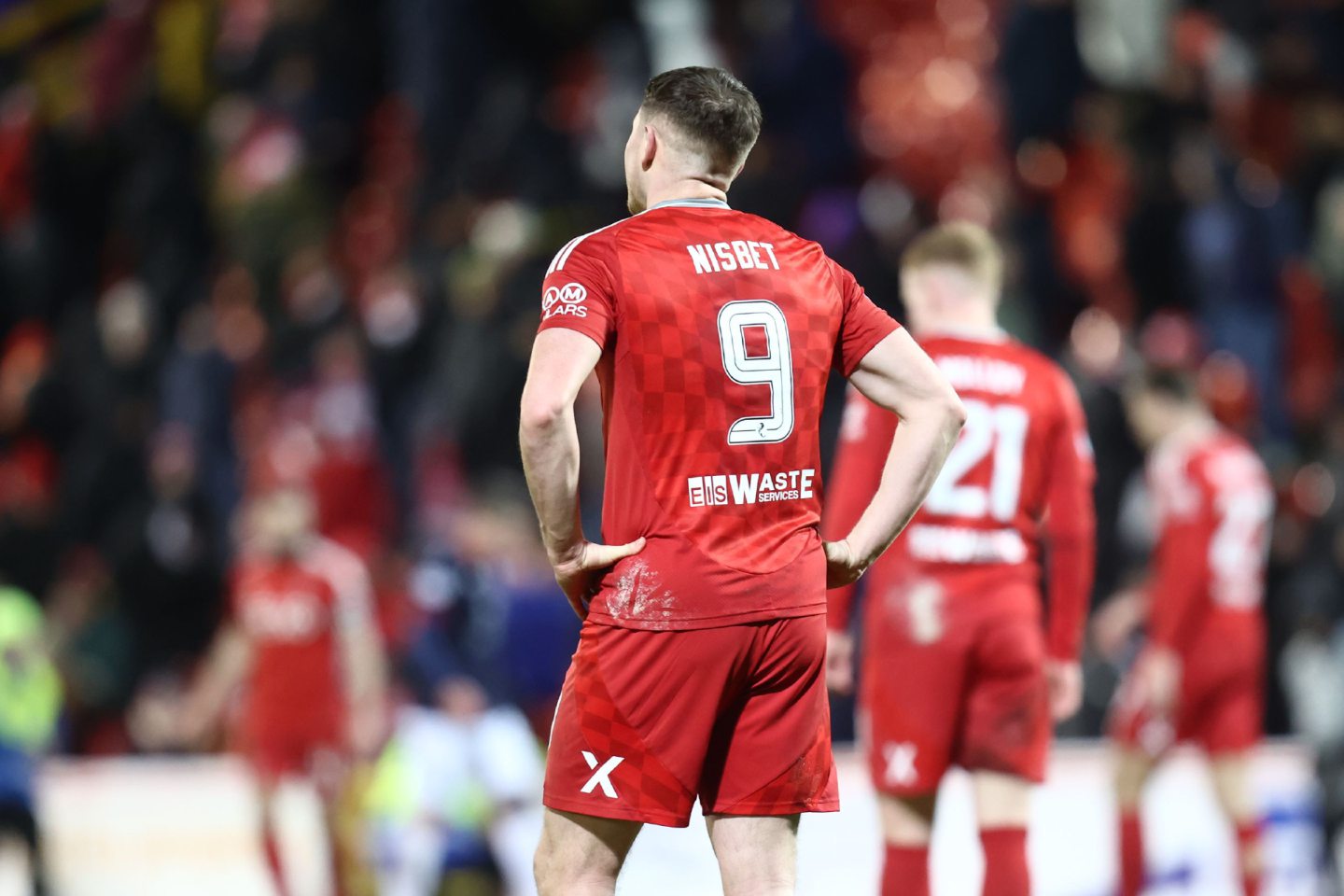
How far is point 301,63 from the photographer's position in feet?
40.8

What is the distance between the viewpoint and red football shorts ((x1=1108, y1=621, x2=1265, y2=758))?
752 centimetres

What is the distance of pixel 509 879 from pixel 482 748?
0.56m

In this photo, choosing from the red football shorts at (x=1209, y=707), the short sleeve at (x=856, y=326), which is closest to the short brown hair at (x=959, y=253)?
the short sleeve at (x=856, y=326)

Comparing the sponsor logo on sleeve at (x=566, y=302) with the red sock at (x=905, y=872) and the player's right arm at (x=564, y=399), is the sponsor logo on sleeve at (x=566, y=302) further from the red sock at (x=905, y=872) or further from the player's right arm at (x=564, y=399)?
the red sock at (x=905, y=872)

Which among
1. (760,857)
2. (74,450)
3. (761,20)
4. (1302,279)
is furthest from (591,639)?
(74,450)

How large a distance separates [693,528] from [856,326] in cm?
53

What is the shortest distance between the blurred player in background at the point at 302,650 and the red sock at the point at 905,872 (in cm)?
457

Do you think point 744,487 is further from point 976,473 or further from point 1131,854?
point 1131,854

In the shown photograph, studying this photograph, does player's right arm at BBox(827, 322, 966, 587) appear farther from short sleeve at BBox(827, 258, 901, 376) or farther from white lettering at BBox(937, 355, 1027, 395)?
white lettering at BBox(937, 355, 1027, 395)

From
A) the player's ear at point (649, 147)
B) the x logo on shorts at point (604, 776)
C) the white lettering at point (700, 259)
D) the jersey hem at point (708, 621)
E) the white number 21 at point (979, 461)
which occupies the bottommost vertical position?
the x logo on shorts at point (604, 776)

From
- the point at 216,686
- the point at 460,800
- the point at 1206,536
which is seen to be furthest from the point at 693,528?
the point at 216,686

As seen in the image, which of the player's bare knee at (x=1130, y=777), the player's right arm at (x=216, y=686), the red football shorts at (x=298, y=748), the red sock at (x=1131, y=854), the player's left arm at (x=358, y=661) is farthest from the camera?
the player's right arm at (x=216, y=686)

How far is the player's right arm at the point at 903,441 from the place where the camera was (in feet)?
11.4

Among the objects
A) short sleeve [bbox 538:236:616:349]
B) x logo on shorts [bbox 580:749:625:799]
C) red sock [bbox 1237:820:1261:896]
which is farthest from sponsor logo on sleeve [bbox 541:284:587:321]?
red sock [bbox 1237:820:1261:896]
